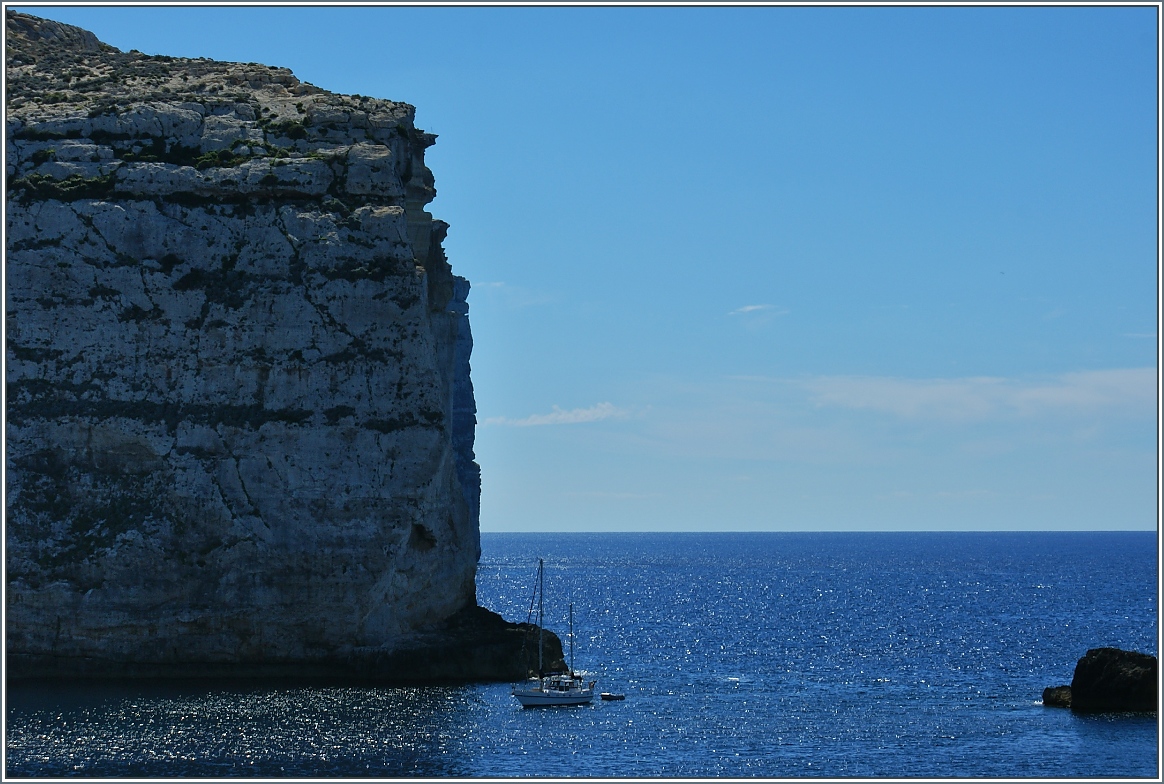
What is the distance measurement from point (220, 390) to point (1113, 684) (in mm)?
40427

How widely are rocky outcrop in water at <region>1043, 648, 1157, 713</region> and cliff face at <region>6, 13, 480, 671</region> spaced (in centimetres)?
2784

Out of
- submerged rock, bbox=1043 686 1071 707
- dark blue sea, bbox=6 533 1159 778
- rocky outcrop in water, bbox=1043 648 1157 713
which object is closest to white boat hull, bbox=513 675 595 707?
dark blue sea, bbox=6 533 1159 778

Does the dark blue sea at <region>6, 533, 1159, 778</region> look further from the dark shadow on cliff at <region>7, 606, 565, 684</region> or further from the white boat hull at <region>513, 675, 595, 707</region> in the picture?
the dark shadow on cliff at <region>7, 606, 565, 684</region>

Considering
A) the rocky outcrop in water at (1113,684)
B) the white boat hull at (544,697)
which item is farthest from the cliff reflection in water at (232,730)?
the rocky outcrop in water at (1113,684)

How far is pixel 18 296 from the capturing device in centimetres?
5953

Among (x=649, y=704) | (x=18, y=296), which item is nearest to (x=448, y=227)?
(x=18, y=296)

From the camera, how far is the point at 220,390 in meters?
59.4

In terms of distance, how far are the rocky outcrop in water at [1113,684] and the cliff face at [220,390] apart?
27.8 meters

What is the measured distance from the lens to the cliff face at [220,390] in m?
56.2

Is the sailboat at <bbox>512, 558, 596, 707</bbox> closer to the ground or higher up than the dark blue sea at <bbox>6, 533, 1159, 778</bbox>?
higher up

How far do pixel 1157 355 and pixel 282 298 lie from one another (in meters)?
39.1

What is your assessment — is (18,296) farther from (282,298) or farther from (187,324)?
(282,298)

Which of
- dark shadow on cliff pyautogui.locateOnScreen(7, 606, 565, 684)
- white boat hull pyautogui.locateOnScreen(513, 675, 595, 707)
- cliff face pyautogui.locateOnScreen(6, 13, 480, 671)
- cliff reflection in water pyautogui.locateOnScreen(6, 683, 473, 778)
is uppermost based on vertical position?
cliff face pyautogui.locateOnScreen(6, 13, 480, 671)

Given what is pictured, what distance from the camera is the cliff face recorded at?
56.2 metres
